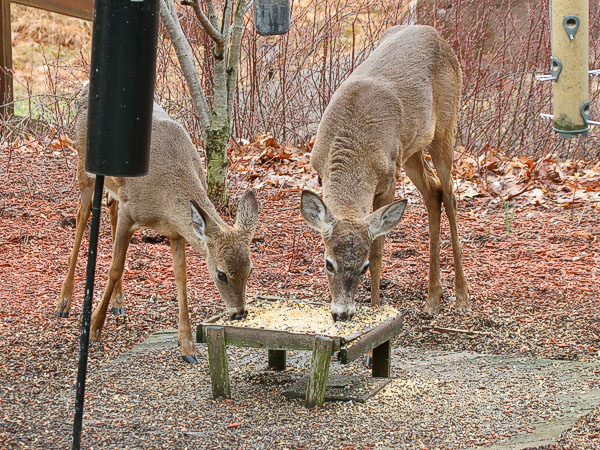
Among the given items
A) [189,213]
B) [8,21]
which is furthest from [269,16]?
[8,21]

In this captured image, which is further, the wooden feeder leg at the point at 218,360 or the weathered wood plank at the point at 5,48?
the weathered wood plank at the point at 5,48

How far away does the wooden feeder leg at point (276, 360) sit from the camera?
588cm

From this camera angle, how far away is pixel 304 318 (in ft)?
18.7

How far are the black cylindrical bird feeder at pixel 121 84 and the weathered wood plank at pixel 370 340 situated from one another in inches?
64.9

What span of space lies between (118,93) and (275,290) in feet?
12.6

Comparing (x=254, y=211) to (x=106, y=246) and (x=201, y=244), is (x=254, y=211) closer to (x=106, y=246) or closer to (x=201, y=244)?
(x=201, y=244)

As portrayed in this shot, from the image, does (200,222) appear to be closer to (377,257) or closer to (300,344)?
(300,344)

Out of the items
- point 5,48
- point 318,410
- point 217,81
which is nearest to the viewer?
point 318,410

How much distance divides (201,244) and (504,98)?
7027 millimetres

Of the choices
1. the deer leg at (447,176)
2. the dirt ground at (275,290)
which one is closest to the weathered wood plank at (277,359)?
the dirt ground at (275,290)

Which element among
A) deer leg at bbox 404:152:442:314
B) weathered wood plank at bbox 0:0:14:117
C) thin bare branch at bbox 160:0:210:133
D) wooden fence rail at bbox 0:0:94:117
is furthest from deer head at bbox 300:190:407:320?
weathered wood plank at bbox 0:0:14:117

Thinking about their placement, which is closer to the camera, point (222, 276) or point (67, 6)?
point (222, 276)

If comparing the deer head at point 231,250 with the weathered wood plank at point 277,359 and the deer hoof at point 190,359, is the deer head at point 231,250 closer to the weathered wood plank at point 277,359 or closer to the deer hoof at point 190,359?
the weathered wood plank at point 277,359

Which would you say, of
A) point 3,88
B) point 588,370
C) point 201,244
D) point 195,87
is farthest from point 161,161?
point 3,88
